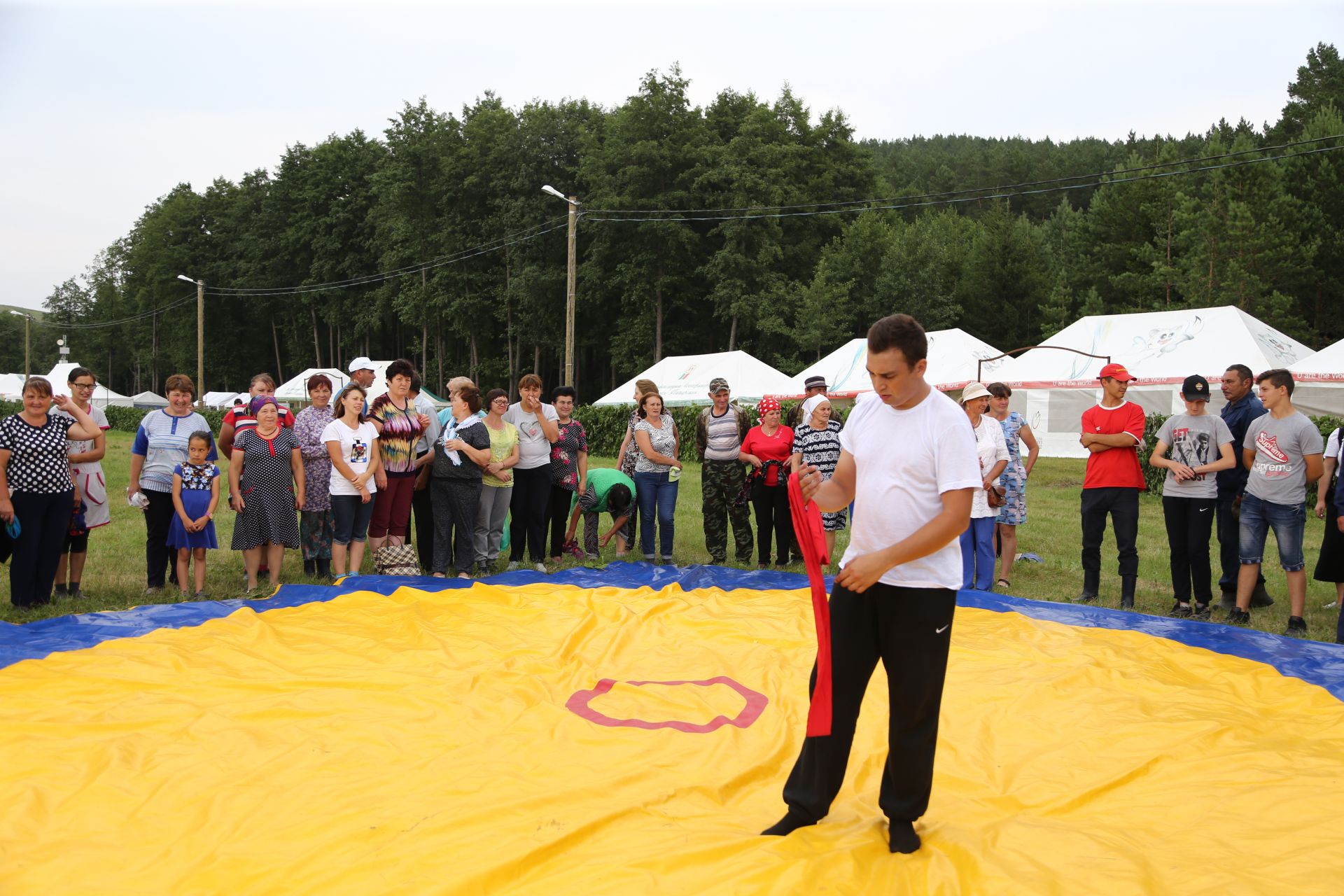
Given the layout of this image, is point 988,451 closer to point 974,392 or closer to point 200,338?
point 974,392

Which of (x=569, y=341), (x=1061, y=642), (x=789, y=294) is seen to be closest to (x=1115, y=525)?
(x=1061, y=642)

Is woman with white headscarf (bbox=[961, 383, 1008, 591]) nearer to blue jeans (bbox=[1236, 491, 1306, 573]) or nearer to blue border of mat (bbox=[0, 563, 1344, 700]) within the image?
blue border of mat (bbox=[0, 563, 1344, 700])

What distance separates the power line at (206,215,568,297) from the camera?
45.4 meters

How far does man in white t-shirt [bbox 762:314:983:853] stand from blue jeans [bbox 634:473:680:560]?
18.8 ft

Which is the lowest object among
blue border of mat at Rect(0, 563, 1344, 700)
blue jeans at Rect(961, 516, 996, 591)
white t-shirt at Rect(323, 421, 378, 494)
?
blue border of mat at Rect(0, 563, 1344, 700)

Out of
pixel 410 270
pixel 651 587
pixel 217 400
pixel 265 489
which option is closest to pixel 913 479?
pixel 651 587

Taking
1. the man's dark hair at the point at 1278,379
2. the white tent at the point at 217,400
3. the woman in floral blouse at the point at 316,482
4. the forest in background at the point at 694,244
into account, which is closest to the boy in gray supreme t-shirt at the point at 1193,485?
the man's dark hair at the point at 1278,379

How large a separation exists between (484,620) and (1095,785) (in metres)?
3.86

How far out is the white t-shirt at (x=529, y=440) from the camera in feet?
27.3

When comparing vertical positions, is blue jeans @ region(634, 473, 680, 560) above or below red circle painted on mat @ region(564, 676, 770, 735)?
above

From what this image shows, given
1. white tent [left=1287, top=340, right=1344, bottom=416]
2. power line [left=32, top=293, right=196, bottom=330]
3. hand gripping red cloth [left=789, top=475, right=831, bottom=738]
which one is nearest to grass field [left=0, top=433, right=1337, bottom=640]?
white tent [left=1287, top=340, right=1344, bottom=416]

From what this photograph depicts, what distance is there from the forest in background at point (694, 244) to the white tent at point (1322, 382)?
46.6 feet

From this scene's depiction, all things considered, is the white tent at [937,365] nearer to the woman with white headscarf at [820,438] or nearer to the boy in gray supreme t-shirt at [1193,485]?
the woman with white headscarf at [820,438]

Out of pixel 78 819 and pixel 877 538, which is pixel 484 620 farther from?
pixel 877 538
